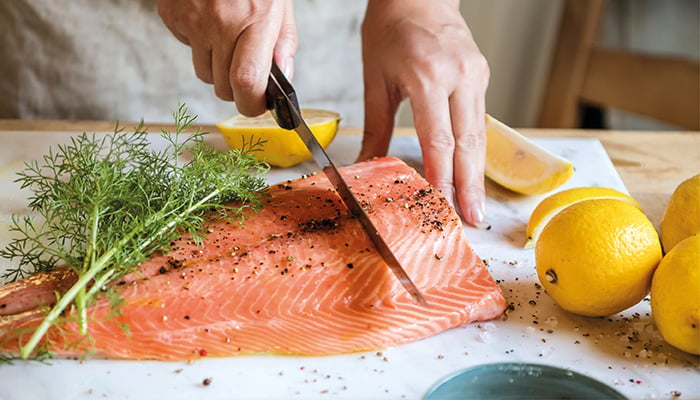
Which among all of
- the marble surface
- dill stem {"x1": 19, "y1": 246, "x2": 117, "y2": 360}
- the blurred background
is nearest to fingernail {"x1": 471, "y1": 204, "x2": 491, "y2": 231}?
the marble surface

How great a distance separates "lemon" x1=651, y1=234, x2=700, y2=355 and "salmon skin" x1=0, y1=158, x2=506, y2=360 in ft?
1.04

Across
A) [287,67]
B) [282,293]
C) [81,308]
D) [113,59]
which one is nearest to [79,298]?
[81,308]

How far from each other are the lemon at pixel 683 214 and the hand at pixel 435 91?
0.46 metres

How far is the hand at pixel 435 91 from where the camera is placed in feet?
6.27

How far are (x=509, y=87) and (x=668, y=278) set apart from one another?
132 inches

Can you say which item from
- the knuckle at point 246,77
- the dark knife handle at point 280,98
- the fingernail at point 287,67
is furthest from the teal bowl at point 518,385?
the fingernail at point 287,67

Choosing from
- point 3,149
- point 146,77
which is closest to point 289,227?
point 3,149

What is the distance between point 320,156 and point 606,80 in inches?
84.0

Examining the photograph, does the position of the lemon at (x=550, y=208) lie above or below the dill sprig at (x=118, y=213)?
below

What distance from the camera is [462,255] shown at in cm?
150

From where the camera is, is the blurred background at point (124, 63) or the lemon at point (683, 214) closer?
the lemon at point (683, 214)

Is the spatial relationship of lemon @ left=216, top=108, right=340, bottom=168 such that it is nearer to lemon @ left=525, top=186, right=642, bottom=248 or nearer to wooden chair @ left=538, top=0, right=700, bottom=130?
lemon @ left=525, top=186, right=642, bottom=248

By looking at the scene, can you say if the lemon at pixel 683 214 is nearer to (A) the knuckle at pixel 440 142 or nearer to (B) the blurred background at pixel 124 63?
(A) the knuckle at pixel 440 142

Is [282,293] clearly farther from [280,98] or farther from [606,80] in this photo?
[606,80]
